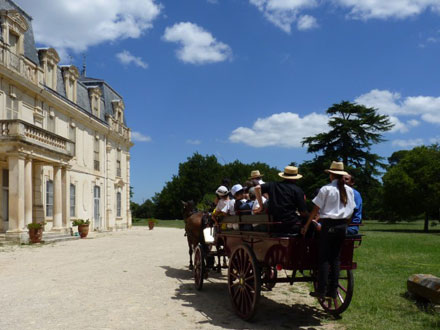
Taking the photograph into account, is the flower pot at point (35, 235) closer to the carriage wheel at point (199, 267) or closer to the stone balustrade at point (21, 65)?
the stone balustrade at point (21, 65)

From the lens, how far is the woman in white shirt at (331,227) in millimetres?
5094

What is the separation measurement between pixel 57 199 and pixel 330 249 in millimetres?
18327

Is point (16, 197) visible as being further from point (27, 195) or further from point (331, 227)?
point (331, 227)

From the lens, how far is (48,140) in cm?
2017

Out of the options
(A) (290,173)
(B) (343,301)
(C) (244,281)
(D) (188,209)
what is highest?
(A) (290,173)

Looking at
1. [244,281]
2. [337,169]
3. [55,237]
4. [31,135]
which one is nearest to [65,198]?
[55,237]

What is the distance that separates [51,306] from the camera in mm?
6363

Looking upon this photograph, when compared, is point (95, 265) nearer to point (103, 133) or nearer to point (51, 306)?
point (51, 306)

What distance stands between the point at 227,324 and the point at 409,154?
3799 centimetres

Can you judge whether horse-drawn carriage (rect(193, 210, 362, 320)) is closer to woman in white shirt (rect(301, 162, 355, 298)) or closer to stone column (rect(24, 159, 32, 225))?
woman in white shirt (rect(301, 162, 355, 298))

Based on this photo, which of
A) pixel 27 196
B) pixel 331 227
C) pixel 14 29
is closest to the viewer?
pixel 331 227

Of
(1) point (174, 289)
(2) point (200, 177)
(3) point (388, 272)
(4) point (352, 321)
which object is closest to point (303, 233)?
(4) point (352, 321)

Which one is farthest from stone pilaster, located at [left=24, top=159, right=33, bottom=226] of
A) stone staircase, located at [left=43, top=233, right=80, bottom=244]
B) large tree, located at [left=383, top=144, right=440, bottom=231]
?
large tree, located at [left=383, top=144, right=440, bottom=231]

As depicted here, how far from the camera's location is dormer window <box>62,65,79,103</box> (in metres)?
25.8
